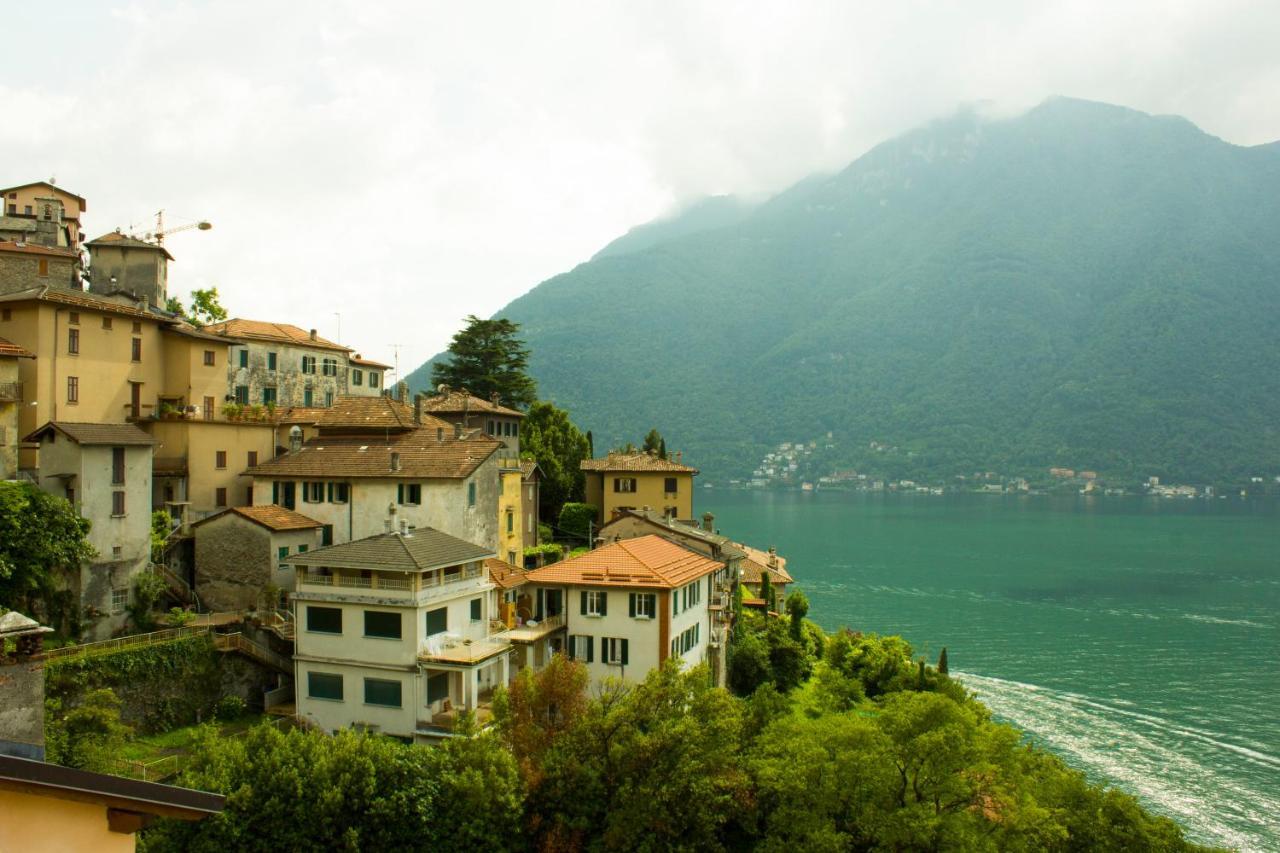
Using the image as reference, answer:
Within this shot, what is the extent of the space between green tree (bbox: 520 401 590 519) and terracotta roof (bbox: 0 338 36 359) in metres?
30.4

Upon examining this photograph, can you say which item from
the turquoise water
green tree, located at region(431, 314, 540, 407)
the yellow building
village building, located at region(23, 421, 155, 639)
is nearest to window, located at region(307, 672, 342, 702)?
village building, located at region(23, 421, 155, 639)

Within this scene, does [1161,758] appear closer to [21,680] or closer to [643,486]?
[643,486]

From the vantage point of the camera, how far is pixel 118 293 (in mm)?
49906

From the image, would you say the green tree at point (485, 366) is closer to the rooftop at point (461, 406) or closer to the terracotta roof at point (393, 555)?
the rooftop at point (461, 406)

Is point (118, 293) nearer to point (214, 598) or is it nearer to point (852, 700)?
point (214, 598)

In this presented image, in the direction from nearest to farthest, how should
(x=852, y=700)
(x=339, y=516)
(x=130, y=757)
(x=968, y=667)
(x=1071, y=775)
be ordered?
(x=130, y=757) → (x=1071, y=775) → (x=339, y=516) → (x=852, y=700) → (x=968, y=667)

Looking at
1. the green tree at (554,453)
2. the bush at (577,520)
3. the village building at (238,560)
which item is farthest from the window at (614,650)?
the green tree at (554,453)

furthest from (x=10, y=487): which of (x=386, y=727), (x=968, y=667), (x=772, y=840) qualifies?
(x=968, y=667)

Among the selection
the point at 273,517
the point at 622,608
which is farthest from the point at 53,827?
the point at 273,517

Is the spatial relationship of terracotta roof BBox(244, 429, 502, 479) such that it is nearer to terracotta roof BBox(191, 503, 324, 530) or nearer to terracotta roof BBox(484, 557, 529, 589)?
terracotta roof BBox(191, 503, 324, 530)

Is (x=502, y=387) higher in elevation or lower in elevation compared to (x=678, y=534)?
higher

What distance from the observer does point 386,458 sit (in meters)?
41.3

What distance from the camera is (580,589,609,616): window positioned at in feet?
116

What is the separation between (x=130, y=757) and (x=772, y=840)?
65.2 ft
